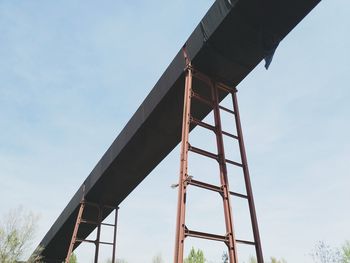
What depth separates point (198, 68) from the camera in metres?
8.89

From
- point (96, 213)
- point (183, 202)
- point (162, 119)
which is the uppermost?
point (162, 119)

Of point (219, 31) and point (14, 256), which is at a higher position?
point (219, 31)

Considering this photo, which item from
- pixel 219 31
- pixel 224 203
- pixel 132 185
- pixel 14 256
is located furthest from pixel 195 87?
pixel 14 256

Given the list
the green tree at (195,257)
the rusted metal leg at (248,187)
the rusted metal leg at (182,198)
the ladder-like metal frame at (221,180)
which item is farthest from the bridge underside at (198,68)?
the green tree at (195,257)

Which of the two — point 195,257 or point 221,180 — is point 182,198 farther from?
point 195,257

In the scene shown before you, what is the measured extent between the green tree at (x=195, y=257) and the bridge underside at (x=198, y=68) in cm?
2796

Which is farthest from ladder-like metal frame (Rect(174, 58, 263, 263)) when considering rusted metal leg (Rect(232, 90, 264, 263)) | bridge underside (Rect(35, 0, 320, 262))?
bridge underside (Rect(35, 0, 320, 262))

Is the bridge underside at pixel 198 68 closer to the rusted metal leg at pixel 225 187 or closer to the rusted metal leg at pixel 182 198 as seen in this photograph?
the rusted metal leg at pixel 225 187

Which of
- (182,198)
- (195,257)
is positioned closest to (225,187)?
(182,198)

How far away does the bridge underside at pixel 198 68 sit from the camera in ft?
24.6

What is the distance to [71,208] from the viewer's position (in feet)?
53.5

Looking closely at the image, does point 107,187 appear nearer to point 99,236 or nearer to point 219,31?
point 99,236

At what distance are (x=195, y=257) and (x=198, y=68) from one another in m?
35.7

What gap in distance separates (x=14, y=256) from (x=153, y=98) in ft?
56.1
